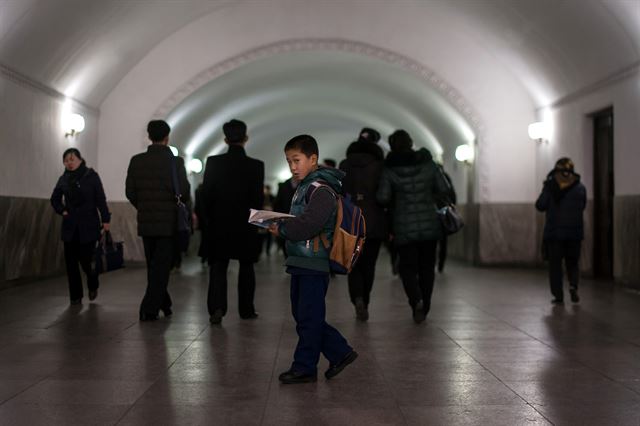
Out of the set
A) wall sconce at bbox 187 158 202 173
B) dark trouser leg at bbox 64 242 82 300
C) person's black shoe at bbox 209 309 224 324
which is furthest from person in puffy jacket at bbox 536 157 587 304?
wall sconce at bbox 187 158 202 173

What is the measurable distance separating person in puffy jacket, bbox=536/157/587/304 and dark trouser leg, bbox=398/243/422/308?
2404 millimetres

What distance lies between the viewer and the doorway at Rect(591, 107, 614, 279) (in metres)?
14.2

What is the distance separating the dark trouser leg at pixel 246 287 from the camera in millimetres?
8398

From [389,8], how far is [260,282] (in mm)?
5745

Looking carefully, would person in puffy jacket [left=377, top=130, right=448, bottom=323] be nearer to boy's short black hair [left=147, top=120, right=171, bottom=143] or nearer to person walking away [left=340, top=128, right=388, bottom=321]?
person walking away [left=340, top=128, right=388, bottom=321]

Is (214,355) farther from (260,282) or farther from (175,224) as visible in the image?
(260,282)

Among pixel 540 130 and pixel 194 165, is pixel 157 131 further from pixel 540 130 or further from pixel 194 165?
pixel 194 165

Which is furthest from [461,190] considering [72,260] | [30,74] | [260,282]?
[72,260]

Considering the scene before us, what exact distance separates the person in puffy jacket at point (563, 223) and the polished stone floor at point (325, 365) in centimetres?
46

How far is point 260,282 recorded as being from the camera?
1323cm

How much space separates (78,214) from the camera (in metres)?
9.51

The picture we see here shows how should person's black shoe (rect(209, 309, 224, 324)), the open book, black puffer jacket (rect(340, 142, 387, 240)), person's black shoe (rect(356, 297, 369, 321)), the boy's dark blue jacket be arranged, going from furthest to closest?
black puffer jacket (rect(340, 142, 387, 240)) < person's black shoe (rect(356, 297, 369, 321)) < person's black shoe (rect(209, 309, 224, 324)) < the boy's dark blue jacket < the open book

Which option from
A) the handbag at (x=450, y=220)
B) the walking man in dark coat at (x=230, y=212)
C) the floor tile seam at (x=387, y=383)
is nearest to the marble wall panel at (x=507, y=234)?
the handbag at (x=450, y=220)

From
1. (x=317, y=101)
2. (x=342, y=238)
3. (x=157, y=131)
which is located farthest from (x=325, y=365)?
(x=317, y=101)
